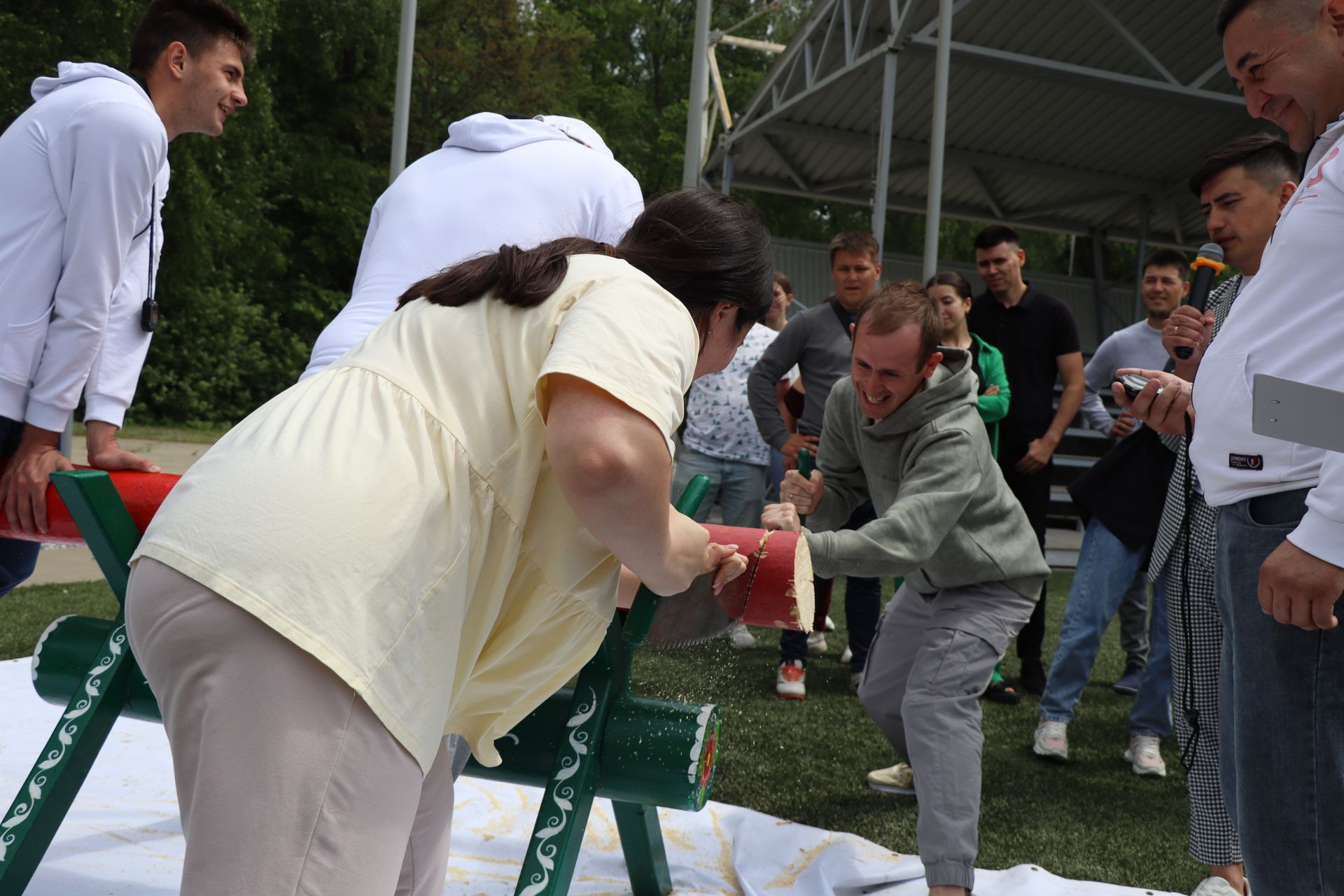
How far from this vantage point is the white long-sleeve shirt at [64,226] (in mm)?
2582

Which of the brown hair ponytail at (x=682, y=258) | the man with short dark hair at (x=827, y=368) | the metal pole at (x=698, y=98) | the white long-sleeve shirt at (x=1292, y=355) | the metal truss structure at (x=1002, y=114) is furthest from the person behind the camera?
the metal truss structure at (x=1002, y=114)

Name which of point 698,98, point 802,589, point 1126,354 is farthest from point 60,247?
point 1126,354

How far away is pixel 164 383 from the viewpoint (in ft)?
56.4

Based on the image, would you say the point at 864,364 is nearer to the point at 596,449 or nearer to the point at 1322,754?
the point at 1322,754

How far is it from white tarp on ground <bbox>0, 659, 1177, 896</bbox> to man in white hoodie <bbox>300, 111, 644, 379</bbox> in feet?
5.05

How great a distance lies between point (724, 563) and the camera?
192cm

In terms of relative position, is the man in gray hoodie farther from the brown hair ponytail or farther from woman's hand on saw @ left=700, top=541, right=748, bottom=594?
the brown hair ponytail

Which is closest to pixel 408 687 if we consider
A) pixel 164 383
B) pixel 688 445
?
pixel 688 445

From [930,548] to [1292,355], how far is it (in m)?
1.22

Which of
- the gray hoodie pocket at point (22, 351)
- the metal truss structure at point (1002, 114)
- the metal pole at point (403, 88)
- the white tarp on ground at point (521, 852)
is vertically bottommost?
the white tarp on ground at point (521, 852)

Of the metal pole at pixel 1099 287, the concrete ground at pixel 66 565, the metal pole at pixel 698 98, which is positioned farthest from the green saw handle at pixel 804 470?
the metal pole at pixel 1099 287

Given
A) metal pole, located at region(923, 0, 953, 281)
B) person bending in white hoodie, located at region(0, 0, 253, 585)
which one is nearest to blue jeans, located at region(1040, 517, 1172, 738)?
person bending in white hoodie, located at region(0, 0, 253, 585)

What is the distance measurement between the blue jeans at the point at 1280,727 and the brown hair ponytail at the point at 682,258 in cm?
96

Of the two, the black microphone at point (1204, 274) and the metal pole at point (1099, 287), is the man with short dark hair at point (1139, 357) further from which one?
the metal pole at point (1099, 287)
